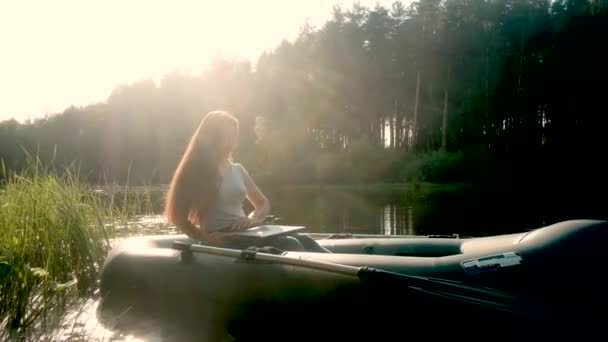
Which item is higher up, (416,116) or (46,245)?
(416,116)

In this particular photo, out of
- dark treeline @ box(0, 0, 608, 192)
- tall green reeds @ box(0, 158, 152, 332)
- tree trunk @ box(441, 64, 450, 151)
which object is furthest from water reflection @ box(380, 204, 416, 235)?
tree trunk @ box(441, 64, 450, 151)

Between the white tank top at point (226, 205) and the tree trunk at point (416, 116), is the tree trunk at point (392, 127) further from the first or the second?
the white tank top at point (226, 205)

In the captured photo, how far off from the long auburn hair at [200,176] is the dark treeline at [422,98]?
18379 mm

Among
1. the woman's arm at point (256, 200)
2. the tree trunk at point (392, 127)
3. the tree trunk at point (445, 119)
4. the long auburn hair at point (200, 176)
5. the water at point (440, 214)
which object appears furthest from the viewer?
the tree trunk at point (392, 127)

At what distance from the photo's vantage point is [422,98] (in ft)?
81.2

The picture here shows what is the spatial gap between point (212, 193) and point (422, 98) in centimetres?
2226

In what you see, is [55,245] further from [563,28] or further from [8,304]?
[563,28]

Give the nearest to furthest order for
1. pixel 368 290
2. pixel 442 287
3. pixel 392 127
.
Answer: pixel 442 287 → pixel 368 290 → pixel 392 127

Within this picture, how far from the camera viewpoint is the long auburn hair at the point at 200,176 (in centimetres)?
354

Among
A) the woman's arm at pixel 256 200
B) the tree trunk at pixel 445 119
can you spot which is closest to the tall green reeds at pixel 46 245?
the woman's arm at pixel 256 200

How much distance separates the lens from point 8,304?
3.22m

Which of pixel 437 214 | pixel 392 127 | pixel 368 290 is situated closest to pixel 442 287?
pixel 368 290

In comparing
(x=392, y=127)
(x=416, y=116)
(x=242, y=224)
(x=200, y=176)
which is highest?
(x=416, y=116)

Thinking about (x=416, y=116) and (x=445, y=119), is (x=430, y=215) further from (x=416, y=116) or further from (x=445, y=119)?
(x=416, y=116)
